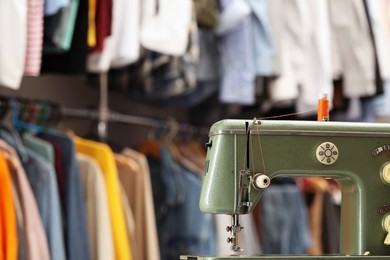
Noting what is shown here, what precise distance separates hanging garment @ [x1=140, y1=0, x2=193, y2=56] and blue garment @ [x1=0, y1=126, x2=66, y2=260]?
1.63ft

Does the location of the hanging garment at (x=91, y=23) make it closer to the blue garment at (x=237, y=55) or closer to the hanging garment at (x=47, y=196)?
the hanging garment at (x=47, y=196)

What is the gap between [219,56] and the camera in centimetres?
322

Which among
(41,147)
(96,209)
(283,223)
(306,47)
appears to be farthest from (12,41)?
(283,223)

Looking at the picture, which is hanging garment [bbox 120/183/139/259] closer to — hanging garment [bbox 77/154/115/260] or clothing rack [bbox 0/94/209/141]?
hanging garment [bbox 77/154/115/260]

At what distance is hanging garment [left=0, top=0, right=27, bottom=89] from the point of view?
2.30m

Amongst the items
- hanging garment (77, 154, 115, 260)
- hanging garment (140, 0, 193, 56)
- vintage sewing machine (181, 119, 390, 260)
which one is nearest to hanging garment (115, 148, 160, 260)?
hanging garment (77, 154, 115, 260)

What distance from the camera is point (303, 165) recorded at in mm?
1732

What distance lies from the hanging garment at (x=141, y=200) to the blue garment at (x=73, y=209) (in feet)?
1.00

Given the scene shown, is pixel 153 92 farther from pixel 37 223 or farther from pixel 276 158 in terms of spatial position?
pixel 276 158

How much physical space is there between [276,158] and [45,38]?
1.04 m

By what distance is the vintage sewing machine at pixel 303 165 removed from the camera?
171cm

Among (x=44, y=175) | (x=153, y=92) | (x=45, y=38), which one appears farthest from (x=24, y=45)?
(x=153, y=92)

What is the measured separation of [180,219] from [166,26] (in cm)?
77

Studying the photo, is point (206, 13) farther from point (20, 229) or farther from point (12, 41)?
point (20, 229)
